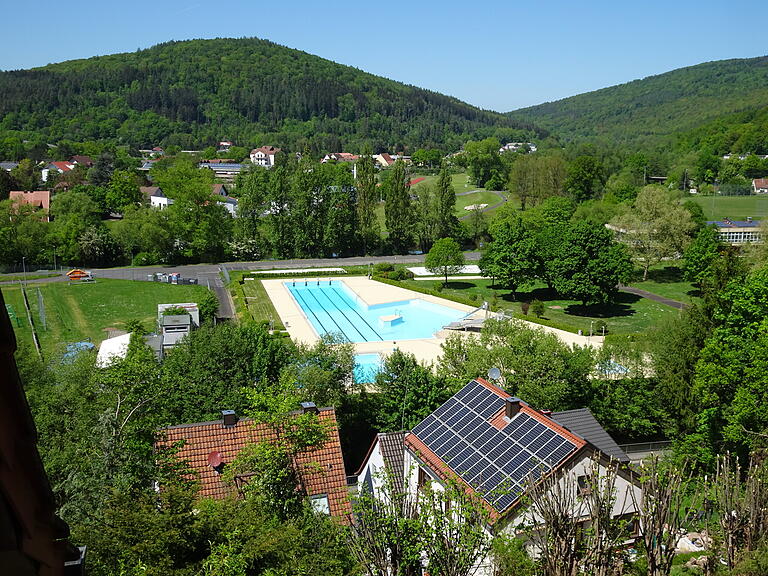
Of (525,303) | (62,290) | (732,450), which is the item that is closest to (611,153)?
(525,303)

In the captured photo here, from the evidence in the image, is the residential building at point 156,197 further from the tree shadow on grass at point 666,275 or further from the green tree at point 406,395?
the green tree at point 406,395

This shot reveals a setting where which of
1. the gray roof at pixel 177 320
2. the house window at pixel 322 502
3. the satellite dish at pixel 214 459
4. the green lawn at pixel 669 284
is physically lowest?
the green lawn at pixel 669 284

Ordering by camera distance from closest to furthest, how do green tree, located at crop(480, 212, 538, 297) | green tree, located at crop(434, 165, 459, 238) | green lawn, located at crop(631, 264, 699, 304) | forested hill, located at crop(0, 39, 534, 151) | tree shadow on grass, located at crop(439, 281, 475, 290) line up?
1. green tree, located at crop(480, 212, 538, 297)
2. green lawn, located at crop(631, 264, 699, 304)
3. tree shadow on grass, located at crop(439, 281, 475, 290)
4. green tree, located at crop(434, 165, 459, 238)
5. forested hill, located at crop(0, 39, 534, 151)

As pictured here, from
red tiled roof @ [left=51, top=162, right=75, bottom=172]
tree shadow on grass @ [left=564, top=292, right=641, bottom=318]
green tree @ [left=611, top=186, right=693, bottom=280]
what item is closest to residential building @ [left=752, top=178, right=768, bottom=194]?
green tree @ [left=611, top=186, right=693, bottom=280]

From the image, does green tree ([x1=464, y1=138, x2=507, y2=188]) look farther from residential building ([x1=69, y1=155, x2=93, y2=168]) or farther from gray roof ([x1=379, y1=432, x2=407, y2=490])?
gray roof ([x1=379, y1=432, x2=407, y2=490])

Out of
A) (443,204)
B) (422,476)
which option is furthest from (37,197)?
(422,476)

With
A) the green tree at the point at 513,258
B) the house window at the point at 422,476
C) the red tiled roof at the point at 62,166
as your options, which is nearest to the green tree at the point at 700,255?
the green tree at the point at 513,258

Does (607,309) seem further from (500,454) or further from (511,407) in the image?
(500,454)
